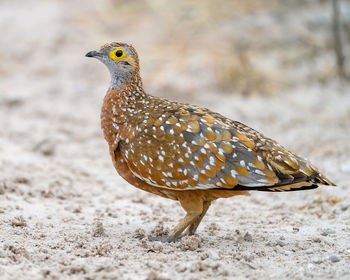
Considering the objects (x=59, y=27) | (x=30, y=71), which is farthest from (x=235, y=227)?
(x=59, y=27)

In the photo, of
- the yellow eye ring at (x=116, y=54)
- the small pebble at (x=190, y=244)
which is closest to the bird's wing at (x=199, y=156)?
the small pebble at (x=190, y=244)

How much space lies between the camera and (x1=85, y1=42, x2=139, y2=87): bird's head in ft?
19.9

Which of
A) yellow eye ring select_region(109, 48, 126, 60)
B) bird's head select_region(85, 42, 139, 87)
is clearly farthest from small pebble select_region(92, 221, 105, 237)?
yellow eye ring select_region(109, 48, 126, 60)

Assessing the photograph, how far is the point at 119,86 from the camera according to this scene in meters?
6.07

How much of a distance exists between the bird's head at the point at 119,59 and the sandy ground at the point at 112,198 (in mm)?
1637

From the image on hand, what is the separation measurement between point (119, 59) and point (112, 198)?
2164 mm

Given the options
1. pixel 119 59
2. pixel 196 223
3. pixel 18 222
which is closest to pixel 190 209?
pixel 196 223

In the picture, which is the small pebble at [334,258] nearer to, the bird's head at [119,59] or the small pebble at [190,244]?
the small pebble at [190,244]

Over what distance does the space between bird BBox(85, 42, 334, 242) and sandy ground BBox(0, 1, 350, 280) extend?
50cm

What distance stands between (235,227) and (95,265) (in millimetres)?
2151

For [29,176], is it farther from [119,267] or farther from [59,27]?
[59,27]

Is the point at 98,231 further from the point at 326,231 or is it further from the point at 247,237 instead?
the point at 326,231

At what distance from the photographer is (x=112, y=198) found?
24.3 feet

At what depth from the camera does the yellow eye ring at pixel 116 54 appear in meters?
6.07
